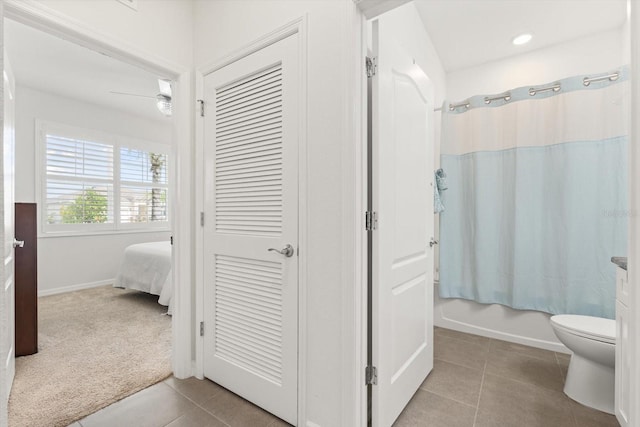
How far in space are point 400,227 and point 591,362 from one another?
54.6 inches

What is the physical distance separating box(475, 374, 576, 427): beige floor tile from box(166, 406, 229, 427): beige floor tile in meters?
1.35

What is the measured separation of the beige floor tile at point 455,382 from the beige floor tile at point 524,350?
1.73 ft

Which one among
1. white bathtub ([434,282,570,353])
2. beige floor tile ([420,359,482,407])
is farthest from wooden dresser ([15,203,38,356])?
white bathtub ([434,282,570,353])

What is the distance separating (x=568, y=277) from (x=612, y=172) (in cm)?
82

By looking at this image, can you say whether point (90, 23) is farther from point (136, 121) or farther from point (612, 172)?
point (136, 121)

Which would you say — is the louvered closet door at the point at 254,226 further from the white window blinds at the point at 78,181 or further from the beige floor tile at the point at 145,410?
the white window blinds at the point at 78,181

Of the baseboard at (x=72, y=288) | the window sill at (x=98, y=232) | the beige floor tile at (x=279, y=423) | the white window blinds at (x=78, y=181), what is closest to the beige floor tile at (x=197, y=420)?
the beige floor tile at (x=279, y=423)

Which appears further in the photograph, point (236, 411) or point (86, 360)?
point (86, 360)

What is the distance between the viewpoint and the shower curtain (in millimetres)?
2250

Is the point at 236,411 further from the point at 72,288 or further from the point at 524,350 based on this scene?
the point at 72,288

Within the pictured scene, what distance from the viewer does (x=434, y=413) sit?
5.51ft

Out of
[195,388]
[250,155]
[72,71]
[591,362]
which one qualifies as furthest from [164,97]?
[591,362]

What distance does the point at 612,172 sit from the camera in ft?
7.29

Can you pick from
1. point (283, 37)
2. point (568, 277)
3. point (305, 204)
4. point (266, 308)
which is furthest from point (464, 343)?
point (283, 37)
